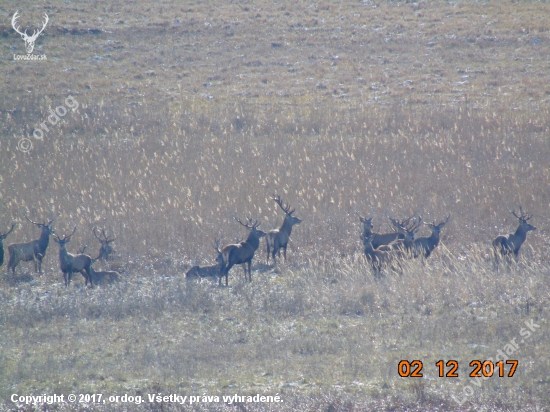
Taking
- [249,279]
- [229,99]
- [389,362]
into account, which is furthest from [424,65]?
[389,362]

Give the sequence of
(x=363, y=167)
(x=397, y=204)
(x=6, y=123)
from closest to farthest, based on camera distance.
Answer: (x=397, y=204) → (x=363, y=167) → (x=6, y=123)

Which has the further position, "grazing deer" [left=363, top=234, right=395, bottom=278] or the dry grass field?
"grazing deer" [left=363, top=234, right=395, bottom=278]

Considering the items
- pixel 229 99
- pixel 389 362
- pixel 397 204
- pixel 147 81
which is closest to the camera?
pixel 389 362

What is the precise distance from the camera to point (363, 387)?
279 inches

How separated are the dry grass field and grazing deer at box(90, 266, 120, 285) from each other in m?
0.28

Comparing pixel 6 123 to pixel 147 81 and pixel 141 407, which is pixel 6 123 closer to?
pixel 147 81

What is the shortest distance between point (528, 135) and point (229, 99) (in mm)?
14084

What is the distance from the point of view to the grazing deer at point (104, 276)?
41.4 feet

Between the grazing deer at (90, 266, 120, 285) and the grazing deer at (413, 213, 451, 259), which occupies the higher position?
the grazing deer at (413, 213, 451, 259)

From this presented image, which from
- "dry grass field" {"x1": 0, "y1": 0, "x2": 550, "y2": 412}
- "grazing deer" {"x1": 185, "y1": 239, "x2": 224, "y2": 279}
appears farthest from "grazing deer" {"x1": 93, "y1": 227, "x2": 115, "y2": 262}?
"grazing deer" {"x1": 185, "y1": 239, "x2": 224, "y2": 279}

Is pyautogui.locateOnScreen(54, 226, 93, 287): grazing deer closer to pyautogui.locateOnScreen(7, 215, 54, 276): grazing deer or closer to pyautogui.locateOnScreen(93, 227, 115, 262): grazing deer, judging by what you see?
pyautogui.locateOnScreen(93, 227, 115, 262): grazing deer

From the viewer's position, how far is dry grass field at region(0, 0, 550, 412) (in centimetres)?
782

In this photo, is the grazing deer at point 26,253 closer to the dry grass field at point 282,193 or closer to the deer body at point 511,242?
the dry grass field at point 282,193

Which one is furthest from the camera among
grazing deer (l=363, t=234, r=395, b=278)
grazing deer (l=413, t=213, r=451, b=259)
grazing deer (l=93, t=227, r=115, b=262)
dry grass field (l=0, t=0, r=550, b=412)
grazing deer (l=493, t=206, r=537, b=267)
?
grazing deer (l=93, t=227, r=115, b=262)
